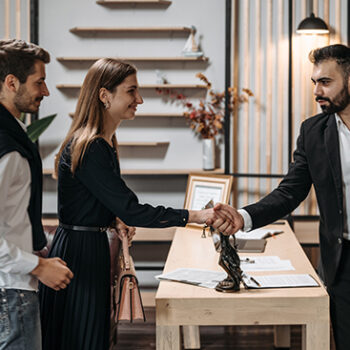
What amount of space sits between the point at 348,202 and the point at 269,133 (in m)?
2.21

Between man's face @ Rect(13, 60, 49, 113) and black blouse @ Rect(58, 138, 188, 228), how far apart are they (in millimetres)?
406

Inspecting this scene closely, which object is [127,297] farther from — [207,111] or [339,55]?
[207,111]

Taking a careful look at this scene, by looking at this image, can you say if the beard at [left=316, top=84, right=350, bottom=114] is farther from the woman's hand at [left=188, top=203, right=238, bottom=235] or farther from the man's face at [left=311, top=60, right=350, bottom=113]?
the woman's hand at [left=188, top=203, right=238, bottom=235]

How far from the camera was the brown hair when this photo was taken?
231cm

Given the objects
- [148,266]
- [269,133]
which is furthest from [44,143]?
[269,133]

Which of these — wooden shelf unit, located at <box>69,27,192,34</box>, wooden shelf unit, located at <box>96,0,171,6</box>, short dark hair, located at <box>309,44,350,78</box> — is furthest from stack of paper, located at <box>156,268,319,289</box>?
wooden shelf unit, located at <box>96,0,171,6</box>

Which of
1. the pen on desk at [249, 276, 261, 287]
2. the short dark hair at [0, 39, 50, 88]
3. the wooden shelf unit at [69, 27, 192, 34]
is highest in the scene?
the wooden shelf unit at [69, 27, 192, 34]

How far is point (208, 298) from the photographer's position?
2371 mm

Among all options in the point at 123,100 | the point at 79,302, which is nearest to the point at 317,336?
the point at 79,302

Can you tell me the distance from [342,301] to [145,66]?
306 cm

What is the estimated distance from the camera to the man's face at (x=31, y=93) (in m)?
1.87

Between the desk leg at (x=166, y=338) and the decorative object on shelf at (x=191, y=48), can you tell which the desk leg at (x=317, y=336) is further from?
the decorative object on shelf at (x=191, y=48)

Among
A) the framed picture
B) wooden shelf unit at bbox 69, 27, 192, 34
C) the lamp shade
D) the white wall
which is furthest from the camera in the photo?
the white wall

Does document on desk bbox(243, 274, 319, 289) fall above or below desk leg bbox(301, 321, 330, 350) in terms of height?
above
